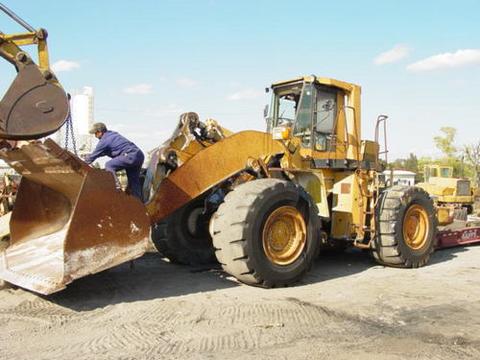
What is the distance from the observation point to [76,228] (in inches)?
216

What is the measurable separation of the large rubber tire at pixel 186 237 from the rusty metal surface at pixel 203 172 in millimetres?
1394

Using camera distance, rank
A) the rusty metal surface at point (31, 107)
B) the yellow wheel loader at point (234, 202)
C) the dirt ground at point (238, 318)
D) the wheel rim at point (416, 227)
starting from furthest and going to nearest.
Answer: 1. the wheel rim at point (416, 227)
2. the yellow wheel loader at point (234, 202)
3. the rusty metal surface at point (31, 107)
4. the dirt ground at point (238, 318)

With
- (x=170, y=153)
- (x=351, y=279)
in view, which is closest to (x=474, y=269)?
(x=351, y=279)

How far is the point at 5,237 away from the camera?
682 cm

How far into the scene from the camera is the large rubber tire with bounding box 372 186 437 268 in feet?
26.3

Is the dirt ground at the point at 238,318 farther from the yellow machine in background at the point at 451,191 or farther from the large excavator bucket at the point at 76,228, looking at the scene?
the yellow machine in background at the point at 451,191

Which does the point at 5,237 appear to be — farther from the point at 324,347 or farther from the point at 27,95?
the point at 324,347

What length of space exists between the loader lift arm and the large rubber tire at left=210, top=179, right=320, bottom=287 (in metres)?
2.09

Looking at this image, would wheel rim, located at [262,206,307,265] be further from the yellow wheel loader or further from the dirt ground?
the dirt ground

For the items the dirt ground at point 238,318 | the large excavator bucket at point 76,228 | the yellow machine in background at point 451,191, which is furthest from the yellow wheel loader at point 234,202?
the yellow machine in background at point 451,191

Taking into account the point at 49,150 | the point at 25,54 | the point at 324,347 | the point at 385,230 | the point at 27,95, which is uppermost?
the point at 25,54

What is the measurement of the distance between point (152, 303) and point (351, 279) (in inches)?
116

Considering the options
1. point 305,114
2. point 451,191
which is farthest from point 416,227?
point 451,191

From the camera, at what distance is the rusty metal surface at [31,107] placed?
5.35 m
